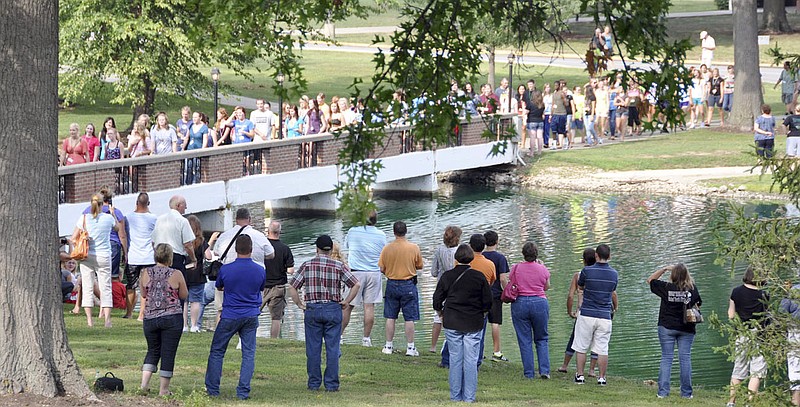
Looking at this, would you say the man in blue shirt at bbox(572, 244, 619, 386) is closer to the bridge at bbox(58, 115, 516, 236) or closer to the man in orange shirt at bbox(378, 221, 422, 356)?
the man in orange shirt at bbox(378, 221, 422, 356)

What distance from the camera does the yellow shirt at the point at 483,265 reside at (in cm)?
1385

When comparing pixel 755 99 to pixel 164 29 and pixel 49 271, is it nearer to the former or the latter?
pixel 164 29

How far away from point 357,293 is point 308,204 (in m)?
17.9

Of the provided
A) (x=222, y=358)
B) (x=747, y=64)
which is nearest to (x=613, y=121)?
(x=747, y=64)

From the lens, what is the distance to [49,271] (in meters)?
10.7

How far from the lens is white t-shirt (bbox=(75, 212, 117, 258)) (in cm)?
1560

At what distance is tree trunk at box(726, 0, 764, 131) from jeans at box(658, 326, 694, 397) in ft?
87.2

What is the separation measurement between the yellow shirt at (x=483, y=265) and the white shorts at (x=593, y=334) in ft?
3.61

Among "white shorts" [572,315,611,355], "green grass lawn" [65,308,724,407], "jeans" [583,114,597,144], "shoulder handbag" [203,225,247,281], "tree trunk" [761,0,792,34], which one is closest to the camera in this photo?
"green grass lawn" [65,308,724,407]

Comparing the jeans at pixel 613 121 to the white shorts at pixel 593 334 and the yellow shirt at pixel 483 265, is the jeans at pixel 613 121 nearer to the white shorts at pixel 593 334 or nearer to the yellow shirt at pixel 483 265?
the white shorts at pixel 593 334

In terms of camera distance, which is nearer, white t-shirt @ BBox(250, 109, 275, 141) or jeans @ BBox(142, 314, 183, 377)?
jeans @ BBox(142, 314, 183, 377)

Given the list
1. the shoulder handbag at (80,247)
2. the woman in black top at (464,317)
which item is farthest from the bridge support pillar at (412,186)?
the woman in black top at (464,317)

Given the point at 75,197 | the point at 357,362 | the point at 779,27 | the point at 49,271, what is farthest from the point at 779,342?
the point at 779,27

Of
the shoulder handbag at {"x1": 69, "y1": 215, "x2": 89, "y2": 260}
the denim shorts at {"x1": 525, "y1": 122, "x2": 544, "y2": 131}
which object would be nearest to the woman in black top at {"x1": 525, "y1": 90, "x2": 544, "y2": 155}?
the denim shorts at {"x1": 525, "y1": 122, "x2": 544, "y2": 131}
